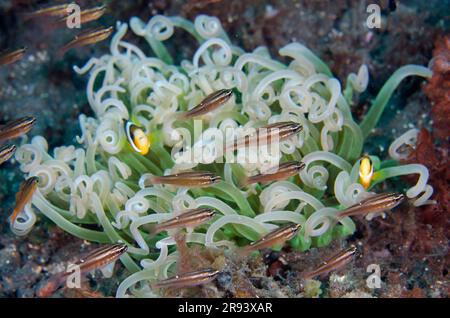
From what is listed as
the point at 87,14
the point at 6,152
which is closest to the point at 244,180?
the point at 6,152

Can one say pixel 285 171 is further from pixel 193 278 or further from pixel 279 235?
pixel 193 278

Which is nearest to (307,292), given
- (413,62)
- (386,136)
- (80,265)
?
(80,265)

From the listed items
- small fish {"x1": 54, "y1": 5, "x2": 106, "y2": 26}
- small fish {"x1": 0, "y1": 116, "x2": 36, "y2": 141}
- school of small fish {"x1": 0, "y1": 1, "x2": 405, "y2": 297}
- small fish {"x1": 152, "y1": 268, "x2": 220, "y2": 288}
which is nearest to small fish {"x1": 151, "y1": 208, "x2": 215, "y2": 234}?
school of small fish {"x1": 0, "y1": 1, "x2": 405, "y2": 297}

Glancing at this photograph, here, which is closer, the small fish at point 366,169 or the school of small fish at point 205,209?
the school of small fish at point 205,209

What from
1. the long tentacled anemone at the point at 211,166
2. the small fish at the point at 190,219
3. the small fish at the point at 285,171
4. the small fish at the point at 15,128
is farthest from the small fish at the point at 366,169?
the small fish at the point at 15,128

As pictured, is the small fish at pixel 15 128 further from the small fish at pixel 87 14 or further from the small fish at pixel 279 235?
the small fish at pixel 279 235

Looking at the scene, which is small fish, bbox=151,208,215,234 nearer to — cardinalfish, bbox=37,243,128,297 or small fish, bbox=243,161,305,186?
cardinalfish, bbox=37,243,128,297
